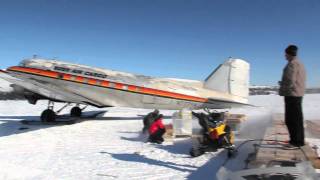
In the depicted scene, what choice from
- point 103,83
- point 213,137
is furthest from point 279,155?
point 103,83

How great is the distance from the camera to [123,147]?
9805 mm

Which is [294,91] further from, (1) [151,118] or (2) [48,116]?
(2) [48,116]

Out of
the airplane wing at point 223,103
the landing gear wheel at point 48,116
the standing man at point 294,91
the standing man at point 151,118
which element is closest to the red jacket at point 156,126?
the standing man at point 151,118

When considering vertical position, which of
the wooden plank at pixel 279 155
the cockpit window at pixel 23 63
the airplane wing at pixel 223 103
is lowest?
the wooden plank at pixel 279 155

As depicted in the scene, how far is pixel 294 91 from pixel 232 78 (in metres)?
9.57

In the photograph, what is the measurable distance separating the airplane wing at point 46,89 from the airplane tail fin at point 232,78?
5.30 m

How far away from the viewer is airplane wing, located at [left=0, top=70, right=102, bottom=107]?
1493 cm

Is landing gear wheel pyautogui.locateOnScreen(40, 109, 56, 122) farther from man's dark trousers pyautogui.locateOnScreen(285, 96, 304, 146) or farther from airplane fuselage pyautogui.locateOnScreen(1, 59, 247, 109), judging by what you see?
man's dark trousers pyautogui.locateOnScreen(285, 96, 304, 146)

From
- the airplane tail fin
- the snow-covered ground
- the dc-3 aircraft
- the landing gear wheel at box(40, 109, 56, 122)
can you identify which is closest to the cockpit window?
the dc-3 aircraft

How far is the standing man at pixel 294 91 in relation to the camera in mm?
6066

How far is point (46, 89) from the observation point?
15.3 metres

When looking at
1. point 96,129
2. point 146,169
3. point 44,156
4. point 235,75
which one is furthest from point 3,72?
point 146,169

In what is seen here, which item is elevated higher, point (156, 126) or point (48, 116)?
point (48, 116)

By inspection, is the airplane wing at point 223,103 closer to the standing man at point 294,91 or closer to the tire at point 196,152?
the tire at point 196,152
